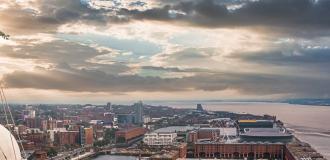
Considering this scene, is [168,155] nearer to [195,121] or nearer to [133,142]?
[133,142]

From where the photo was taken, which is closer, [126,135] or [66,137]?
[66,137]

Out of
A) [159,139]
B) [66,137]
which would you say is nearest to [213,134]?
[159,139]

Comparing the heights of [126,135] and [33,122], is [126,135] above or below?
below

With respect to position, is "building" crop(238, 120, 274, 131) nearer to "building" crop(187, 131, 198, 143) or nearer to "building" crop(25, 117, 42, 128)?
"building" crop(187, 131, 198, 143)

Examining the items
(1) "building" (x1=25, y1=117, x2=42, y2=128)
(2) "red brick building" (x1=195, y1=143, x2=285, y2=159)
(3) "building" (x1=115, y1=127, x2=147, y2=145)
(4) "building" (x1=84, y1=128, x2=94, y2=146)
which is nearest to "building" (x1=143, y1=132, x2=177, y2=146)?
(3) "building" (x1=115, y1=127, x2=147, y2=145)

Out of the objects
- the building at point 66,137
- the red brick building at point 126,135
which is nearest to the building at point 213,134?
the red brick building at point 126,135

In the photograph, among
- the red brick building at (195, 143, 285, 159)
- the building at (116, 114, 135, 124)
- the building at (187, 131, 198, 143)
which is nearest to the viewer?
the red brick building at (195, 143, 285, 159)

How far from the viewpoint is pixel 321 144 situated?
29828 millimetres

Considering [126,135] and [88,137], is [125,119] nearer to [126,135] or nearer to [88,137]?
[126,135]

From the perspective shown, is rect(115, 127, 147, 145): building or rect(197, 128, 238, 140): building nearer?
rect(197, 128, 238, 140): building

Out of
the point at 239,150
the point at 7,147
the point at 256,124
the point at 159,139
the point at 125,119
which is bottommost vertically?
the point at 239,150

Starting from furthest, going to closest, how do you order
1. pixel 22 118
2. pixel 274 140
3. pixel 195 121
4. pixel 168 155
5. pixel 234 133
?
pixel 195 121 < pixel 22 118 < pixel 234 133 < pixel 274 140 < pixel 168 155

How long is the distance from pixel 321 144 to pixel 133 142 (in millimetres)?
12166

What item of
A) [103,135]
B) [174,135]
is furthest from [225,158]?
[103,135]
